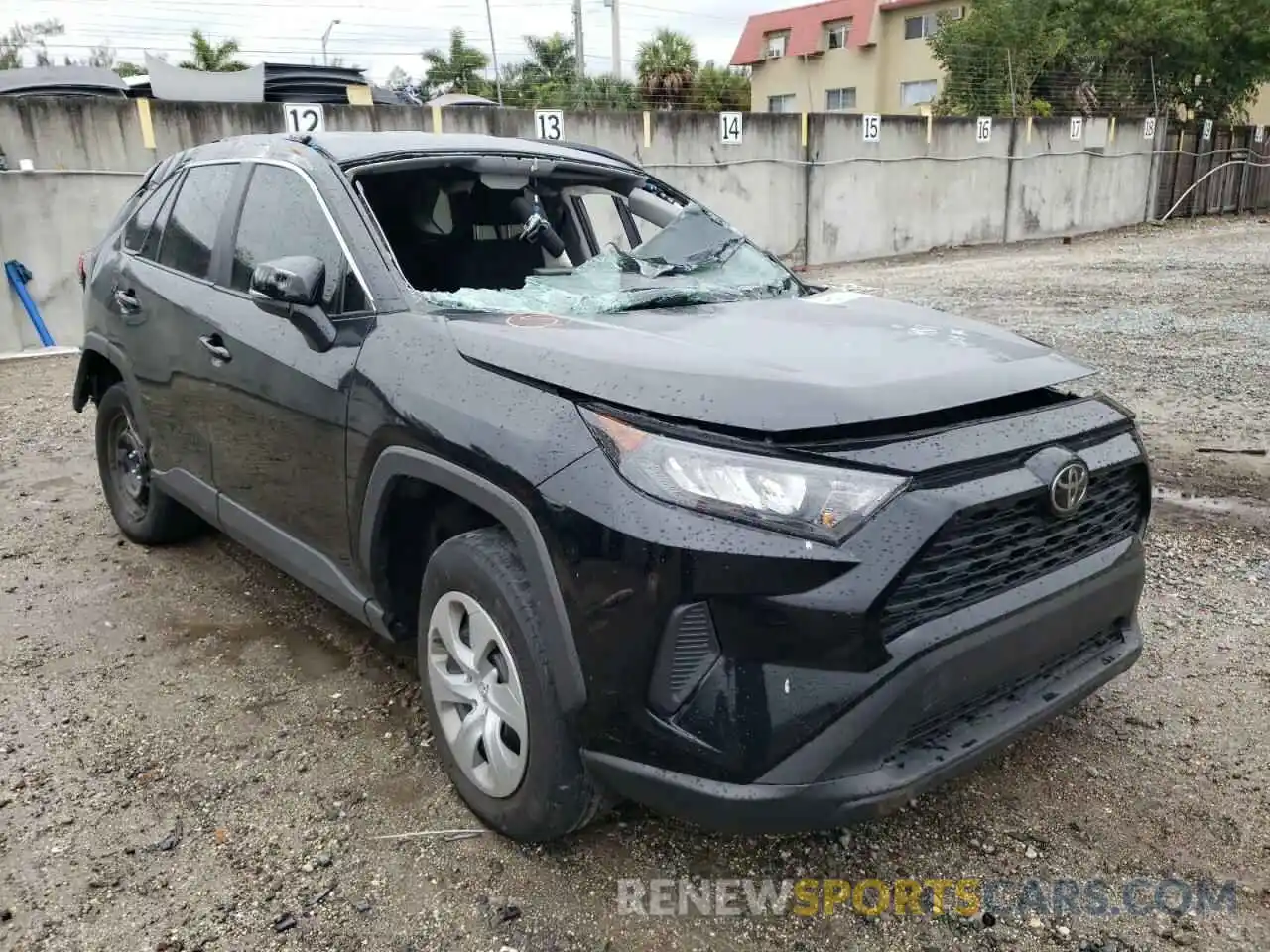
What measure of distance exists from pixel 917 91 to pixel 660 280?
136 feet

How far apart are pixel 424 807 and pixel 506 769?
0.43 m

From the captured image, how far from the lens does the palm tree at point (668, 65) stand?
37.3 m

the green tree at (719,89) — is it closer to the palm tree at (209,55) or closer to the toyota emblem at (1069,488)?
the palm tree at (209,55)

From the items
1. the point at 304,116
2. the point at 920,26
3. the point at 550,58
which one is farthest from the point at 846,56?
the point at 304,116

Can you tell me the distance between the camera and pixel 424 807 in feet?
8.80

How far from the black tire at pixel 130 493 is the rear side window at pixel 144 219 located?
2.04 ft

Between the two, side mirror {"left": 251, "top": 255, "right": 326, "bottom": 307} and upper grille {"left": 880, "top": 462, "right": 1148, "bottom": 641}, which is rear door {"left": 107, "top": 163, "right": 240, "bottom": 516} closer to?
side mirror {"left": 251, "top": 255, "right": 326, "bottom": 307}

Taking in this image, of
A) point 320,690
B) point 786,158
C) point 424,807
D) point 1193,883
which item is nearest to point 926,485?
point 1193,883

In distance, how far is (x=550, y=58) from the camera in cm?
4072

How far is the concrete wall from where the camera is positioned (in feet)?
33.7

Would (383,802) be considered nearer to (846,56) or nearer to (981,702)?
(981,702)

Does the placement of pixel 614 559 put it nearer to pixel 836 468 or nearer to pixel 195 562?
pixel 836 468

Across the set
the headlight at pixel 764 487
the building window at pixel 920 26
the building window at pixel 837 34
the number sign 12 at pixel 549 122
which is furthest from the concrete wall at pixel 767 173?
the building window at pixel 837 34

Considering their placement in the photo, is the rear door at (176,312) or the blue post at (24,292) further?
the blue post at (24,292)
